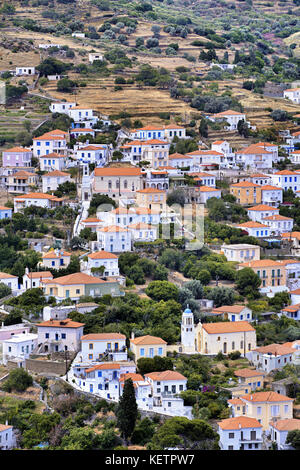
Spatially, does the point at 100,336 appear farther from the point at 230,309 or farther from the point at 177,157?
the point at 177,157

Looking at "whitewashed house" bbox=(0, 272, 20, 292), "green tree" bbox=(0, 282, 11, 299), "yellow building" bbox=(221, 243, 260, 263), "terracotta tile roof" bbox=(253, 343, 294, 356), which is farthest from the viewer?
"yellow building" bbox=(221, 243, 260, 263)

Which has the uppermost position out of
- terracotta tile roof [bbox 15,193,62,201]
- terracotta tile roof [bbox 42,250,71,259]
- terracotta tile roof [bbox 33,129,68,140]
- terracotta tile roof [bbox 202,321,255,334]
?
terracotta tile roof [bbox 33,129,68,140]

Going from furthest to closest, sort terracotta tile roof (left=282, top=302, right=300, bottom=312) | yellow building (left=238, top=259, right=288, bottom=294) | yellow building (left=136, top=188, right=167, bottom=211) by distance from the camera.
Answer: yellow building (left=136, top=188, right=167, bottom=211), yellow building (left=238, top=259, right=288, bottom=294), terracotta tile roof (left=282, top=302, right=300, bottom=312)

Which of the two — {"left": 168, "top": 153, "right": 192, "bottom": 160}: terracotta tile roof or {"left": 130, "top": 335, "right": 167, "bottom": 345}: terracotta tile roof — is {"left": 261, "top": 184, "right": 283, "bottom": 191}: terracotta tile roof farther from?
{"left": 130, "top": 335, "right": 167, "bottom": 345}: terracotta tile roof

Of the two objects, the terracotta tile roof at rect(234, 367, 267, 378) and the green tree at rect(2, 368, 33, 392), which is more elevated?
the green tree at rect(2, 368, 33, 392)

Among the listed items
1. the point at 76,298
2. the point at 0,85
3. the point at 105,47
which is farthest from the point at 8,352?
the point at 105,47

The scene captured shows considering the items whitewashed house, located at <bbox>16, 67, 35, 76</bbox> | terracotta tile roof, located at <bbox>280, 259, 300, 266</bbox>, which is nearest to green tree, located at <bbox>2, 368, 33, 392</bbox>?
terracotta tile roof, located at <bbox>280, 259, 300, 266</bbox>

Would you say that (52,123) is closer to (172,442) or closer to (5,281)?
(5,281)

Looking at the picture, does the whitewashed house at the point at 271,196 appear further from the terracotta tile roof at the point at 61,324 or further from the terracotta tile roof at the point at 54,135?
the terracotta tile roof at the point at 61,324
